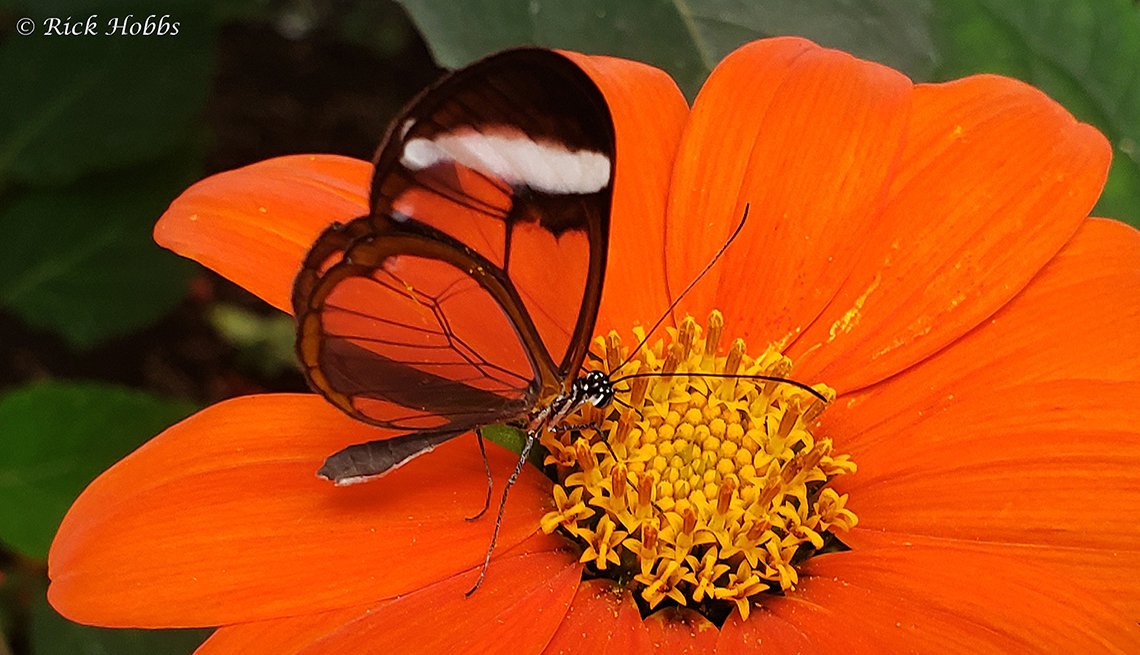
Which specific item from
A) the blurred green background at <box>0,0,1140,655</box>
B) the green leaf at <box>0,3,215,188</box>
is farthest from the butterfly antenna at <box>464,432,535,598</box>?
the green leaf at <box>0,3,215,188</box>

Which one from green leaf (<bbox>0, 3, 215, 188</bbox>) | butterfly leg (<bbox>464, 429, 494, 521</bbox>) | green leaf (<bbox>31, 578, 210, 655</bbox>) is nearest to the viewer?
butterfly leg (<bbox>464, 429, 494, 521</bbox>)

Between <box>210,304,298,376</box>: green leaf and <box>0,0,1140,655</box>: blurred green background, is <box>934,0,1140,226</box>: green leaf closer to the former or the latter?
<box>0,0,1140,655</box>: blurred green background

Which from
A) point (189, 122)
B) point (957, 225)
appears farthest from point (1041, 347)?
point (189, 122)

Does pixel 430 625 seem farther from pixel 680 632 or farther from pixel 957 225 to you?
pixel 957 225

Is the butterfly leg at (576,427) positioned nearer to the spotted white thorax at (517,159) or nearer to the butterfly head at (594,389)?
the butterfly head at (594,389)

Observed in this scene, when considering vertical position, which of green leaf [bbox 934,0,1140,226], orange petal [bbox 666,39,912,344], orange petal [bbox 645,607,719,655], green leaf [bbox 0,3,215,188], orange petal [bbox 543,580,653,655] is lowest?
green leaf [bbox 0,3,215,188]

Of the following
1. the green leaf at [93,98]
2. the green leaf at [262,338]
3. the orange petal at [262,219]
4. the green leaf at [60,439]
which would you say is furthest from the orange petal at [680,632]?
the green leaf at [262,338]
